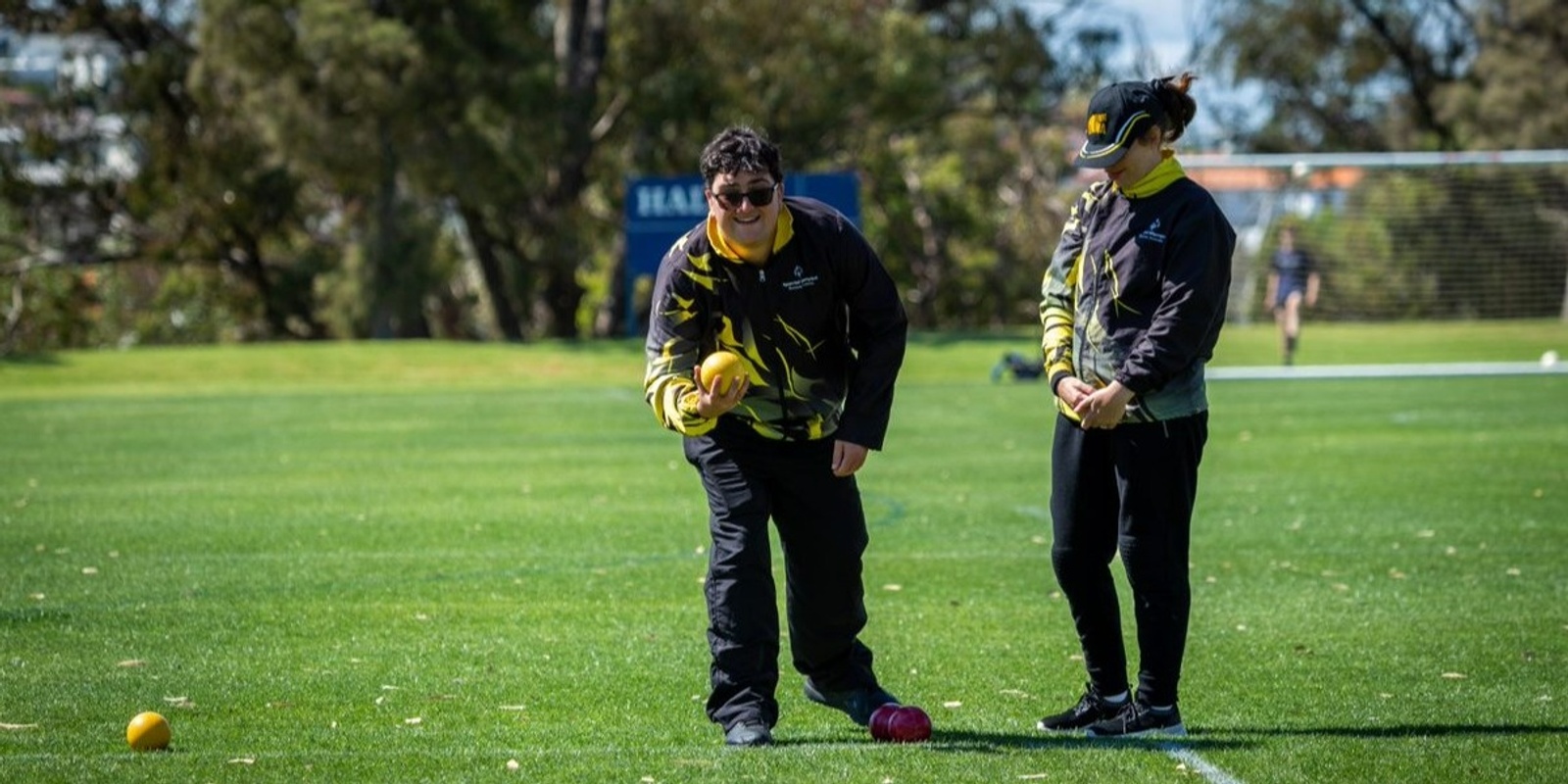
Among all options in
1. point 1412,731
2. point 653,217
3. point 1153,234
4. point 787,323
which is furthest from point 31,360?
point 1412,731

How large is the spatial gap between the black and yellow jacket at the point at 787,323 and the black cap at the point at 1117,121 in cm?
82

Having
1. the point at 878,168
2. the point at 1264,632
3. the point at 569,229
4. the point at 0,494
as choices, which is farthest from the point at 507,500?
the point at 878,168

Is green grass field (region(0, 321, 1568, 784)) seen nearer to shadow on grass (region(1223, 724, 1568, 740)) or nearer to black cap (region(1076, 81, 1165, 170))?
shadow on grass (region(1223, 724, 1568, 740))

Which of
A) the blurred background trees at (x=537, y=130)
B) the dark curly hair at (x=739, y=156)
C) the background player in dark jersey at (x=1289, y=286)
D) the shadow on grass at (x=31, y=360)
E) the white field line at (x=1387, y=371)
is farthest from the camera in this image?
the blurred background trees at (x=537, y=130)

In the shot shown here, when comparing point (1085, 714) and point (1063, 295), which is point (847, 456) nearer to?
point (1063, 295)

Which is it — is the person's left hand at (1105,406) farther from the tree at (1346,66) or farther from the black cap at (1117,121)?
the tree at (1346,66)

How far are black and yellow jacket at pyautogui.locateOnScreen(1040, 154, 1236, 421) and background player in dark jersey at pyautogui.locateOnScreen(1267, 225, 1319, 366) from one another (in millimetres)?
21682

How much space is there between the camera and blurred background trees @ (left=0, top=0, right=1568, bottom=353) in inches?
1511

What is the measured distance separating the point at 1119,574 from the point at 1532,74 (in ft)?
139

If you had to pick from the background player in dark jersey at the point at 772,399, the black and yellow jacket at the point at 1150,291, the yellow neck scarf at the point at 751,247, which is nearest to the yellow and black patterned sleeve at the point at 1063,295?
the black and yellow jacket at the point at 1150,291

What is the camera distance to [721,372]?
6.48m

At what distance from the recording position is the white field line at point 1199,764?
20.5 ft

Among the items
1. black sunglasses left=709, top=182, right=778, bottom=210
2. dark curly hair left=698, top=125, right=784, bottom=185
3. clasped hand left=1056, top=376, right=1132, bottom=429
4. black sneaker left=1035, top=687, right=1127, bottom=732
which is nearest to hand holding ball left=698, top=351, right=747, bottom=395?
black sunglasses left=709, top=182, right=778, bottom=210

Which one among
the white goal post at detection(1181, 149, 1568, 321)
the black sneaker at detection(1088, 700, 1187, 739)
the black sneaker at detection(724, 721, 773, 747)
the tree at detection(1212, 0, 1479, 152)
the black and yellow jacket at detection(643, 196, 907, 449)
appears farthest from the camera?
the tree at detection(1212, 0, 1479, 152)
